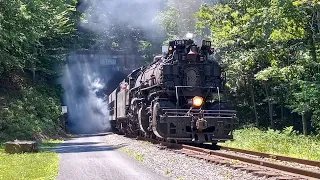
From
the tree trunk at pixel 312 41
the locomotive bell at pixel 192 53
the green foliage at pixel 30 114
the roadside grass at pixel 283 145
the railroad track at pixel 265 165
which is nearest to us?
the railroad track at pixel 265 165

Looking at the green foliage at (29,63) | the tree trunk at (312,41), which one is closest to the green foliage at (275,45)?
the tree trunk at (312,41)

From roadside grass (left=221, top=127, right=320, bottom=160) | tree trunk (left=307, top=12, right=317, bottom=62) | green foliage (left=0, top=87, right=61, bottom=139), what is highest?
tree trunk (left=307, top=12, right=317, bottom=62)

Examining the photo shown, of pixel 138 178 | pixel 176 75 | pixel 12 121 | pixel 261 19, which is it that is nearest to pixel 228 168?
pixel 138 178

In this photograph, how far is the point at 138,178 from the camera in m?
8.88

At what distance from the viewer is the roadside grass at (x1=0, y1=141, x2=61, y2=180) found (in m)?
9.81

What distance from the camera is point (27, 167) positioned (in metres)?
11.4

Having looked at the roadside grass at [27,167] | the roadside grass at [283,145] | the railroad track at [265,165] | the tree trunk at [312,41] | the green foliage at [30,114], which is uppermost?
the tree trunk at [312,41]

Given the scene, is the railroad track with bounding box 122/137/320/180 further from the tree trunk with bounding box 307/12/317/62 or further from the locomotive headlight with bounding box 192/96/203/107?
the tree trunk with bounding box 307/12/317/62

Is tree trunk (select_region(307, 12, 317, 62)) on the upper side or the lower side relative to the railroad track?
upper

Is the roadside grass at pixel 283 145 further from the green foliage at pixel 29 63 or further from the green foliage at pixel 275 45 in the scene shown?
the green foliage at pixel 29 63

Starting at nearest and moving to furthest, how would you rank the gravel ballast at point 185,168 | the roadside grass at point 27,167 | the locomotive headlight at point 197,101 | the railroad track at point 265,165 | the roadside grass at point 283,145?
1. the railroad track at point 265,165
2. the gravel ballast at point 185,168
3. the roadside grass at point 27,167
4. the roadside grass at point 283,145
5. the locomotive headlight at point 197,101

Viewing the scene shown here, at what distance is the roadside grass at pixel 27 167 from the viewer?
9.81 m

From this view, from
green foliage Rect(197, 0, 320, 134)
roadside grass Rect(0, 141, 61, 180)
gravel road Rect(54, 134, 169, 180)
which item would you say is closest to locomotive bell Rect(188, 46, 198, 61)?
green foliage Rect(197, 0, 320, 134)

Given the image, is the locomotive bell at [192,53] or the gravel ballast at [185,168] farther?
the locomotive bell at [192,53]
